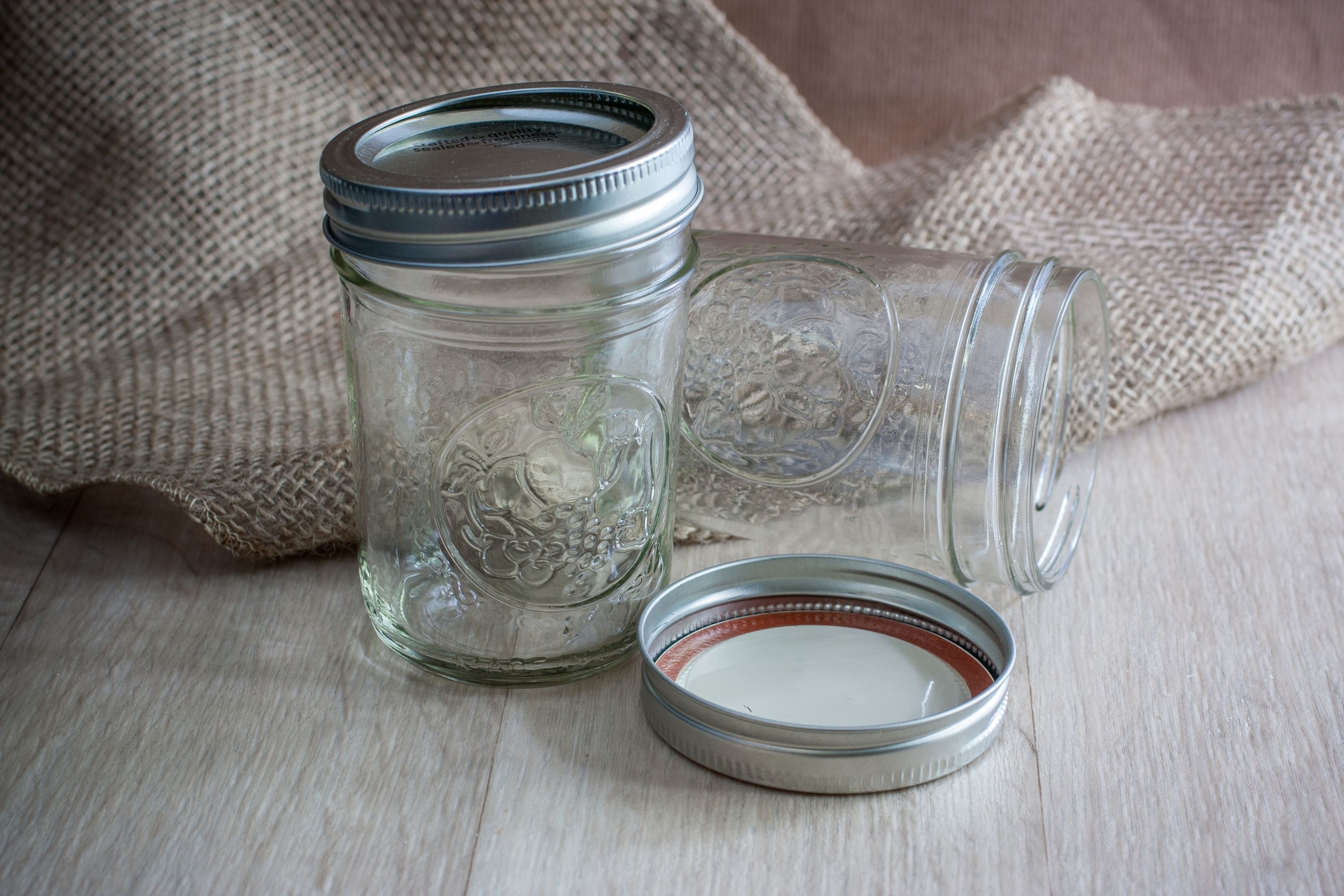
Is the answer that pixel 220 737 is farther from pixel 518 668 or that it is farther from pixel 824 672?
pixel 824 672

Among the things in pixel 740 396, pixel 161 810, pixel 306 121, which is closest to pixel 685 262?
pixel 740 396

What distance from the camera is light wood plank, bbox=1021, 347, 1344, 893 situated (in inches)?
21.9

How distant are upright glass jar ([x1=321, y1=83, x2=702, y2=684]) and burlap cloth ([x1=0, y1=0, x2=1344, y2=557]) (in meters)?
0.24

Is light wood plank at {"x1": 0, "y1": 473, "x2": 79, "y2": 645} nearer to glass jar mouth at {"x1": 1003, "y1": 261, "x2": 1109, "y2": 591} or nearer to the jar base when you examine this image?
the jar base

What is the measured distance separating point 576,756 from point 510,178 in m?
0.27

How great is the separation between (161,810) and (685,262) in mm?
344

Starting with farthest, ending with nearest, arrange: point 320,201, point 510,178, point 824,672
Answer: point 320,201 → point 824,672 → point 510,178

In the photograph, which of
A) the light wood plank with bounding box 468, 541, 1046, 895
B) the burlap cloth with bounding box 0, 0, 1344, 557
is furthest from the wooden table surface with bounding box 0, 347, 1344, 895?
the burlap cloth with bounding box 0, 0, 1344, 557

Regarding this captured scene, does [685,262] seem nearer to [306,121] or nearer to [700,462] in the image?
[700,462]

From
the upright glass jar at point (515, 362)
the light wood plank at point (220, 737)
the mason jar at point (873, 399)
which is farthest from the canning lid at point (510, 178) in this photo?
the light wood plank at point (220, 737)

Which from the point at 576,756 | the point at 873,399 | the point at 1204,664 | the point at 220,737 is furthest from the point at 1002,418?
the point at 220,737

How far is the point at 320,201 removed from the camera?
1004 mm

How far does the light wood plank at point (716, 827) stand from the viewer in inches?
21.2

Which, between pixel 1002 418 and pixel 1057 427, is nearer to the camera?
pixel 1002 418
